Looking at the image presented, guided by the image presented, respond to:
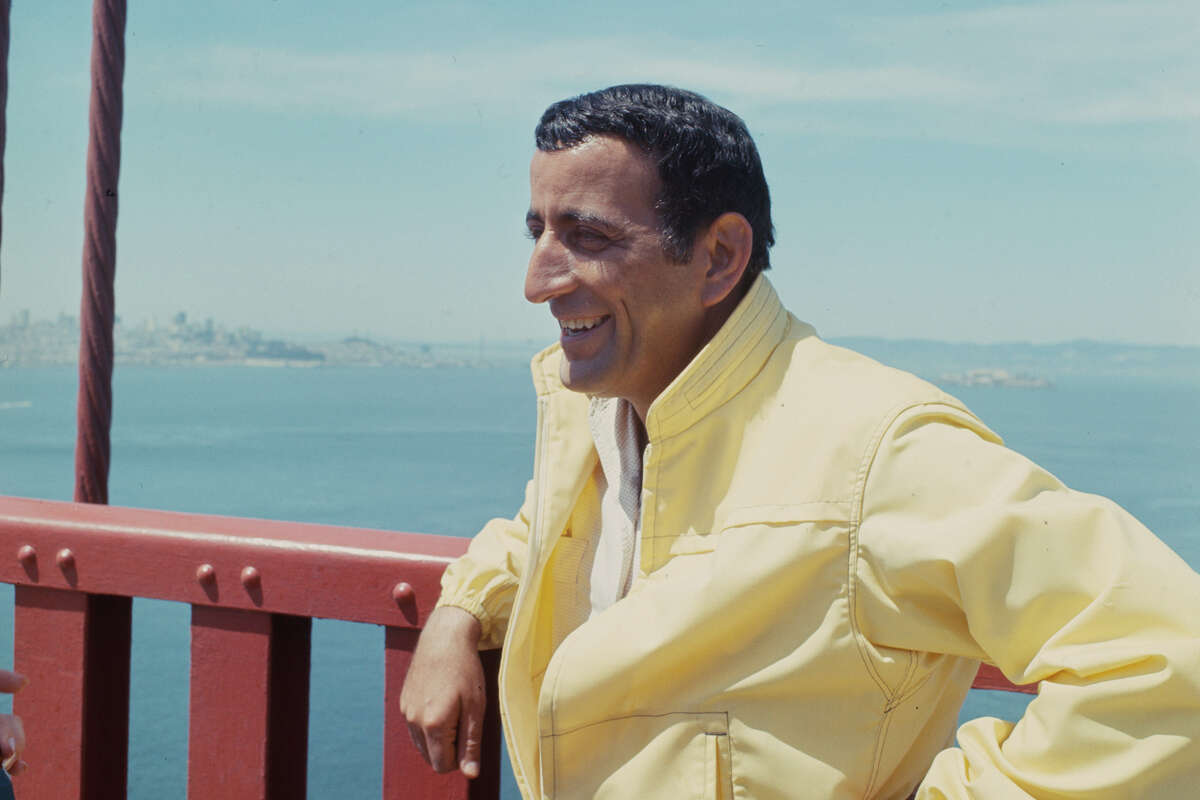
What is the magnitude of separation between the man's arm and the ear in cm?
35

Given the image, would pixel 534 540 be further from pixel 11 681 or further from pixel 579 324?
pixel 11 681

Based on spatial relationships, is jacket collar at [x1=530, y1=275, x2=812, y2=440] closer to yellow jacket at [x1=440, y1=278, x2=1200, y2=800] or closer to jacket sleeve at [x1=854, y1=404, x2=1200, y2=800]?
yellow jacket at [x1=440, y1=278, x2=1200, y2=800]

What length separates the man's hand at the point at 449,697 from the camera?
1.45m

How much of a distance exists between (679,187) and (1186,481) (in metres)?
55.2

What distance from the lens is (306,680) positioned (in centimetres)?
171

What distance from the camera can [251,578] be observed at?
64.6 inches

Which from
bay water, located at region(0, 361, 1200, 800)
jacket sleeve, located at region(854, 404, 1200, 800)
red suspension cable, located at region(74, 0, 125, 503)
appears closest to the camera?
jacket sleeve, located at region(854, 404, 1200, 800)

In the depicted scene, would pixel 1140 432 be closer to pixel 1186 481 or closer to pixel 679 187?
pixel 1186 481

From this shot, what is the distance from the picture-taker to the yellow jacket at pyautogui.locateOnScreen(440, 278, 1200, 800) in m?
0.98

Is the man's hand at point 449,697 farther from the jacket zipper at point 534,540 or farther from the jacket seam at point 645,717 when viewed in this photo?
the jacket seam at point 645,717

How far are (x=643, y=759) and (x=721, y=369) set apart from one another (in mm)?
391

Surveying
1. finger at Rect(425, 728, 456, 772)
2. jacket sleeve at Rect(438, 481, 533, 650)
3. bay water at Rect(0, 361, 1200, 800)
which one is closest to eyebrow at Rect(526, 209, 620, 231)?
jacket sleeve at Rect(438, 481, 533, 650)

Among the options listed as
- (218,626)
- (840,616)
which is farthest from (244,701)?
(840,616)

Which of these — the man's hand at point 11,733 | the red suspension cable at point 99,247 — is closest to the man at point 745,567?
the man's hand at point 11,733
